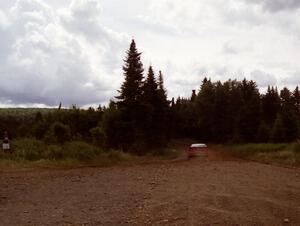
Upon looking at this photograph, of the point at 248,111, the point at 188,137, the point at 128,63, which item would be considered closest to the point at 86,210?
the point at 128,63

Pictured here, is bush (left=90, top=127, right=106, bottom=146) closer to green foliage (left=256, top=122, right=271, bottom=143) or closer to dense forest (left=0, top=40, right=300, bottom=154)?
dense forest (left=0, top=40, right=300, bottom=154)

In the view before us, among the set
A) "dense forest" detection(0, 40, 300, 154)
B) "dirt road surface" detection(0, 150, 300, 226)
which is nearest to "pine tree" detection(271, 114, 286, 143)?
"dense forest" detection(0, 40, 300, 154)

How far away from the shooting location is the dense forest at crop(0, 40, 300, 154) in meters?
46.3

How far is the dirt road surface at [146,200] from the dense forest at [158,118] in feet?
54.7

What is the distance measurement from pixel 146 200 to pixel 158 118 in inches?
1631

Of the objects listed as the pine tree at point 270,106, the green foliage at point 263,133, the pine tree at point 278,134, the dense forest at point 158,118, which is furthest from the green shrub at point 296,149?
the pine tree at point 270,106

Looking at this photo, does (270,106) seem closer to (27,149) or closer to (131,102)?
(131,102)

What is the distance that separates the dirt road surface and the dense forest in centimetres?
1667

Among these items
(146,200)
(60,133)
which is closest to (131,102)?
(60,133)

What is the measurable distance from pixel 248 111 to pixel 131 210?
67756mm

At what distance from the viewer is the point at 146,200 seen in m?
13.3

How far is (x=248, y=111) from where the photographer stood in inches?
3061

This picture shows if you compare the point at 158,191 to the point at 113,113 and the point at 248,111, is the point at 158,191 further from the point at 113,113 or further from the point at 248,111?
the point at 248,111

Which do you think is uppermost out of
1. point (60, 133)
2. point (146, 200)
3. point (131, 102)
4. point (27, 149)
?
point (131, 102)
